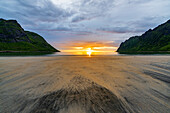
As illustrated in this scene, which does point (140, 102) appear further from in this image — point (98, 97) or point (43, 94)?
point (43, 94)

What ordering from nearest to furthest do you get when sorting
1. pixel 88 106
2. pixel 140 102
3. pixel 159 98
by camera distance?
pixel 88 106
pixel 140 102
pixel 159 98

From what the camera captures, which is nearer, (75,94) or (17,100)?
(17,100)

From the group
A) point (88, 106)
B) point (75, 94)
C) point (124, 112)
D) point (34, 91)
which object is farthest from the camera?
point (34, 91)

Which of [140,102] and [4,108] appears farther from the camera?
[140,102]

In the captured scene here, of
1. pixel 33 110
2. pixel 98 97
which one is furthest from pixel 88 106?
pixel 33 110

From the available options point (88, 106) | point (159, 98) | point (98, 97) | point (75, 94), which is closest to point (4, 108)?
point (75, 94)

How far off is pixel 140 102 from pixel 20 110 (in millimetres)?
5911

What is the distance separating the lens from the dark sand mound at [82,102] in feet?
11.2

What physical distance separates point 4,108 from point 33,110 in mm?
1493

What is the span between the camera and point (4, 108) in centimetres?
352

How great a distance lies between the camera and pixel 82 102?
3.88m

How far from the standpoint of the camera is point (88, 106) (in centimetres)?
364

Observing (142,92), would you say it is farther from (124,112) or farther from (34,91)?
(34,91)

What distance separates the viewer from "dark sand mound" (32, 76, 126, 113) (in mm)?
3424
